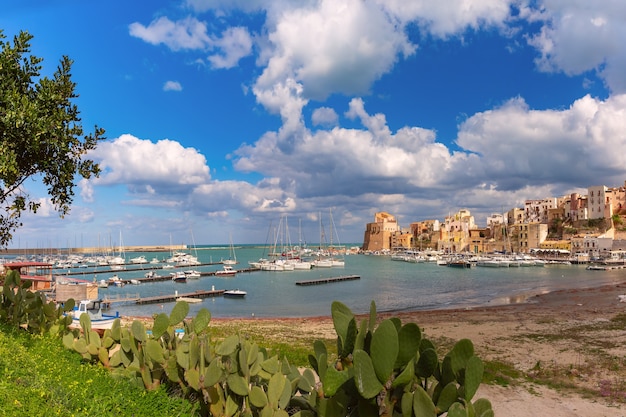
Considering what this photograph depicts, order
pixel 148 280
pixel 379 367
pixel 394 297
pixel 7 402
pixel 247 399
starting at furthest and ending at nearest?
pixel 148 280, pixel 394 297, pixel 247 399, pixel 7 402, pixel 379 367

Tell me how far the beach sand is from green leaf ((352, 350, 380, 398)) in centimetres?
681

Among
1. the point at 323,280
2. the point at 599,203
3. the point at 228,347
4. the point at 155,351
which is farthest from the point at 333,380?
the point at 599,203

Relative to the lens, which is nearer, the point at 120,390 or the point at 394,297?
the point at 120,390

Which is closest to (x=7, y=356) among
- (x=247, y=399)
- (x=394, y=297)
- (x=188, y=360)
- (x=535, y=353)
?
(x=188, y=360)

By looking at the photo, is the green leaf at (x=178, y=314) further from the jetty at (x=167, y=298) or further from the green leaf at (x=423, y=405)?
the jetty at (x=167, y=298)

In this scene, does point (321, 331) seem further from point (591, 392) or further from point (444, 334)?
point (591, 392)

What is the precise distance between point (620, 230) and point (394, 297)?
84.8 m

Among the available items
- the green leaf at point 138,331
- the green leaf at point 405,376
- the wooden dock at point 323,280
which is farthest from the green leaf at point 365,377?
the wooden dock at point 323,280

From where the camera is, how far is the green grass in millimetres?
4266

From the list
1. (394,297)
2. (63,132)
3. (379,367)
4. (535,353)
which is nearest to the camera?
(379,367)

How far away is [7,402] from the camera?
4.20 metres

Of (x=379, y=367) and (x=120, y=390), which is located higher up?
(x=379, y=367)

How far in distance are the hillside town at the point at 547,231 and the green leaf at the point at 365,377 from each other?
330 feet

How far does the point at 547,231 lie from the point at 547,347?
112194mm
